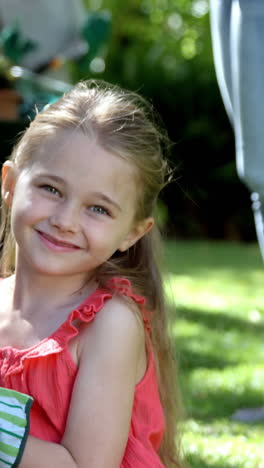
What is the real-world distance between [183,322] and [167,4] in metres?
12.9

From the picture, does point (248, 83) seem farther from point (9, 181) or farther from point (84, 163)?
point (9, 181)

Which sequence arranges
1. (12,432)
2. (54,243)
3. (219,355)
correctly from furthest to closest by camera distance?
(219,355) < (54,243) < (12,432)

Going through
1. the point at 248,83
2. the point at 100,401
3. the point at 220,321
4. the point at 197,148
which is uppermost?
the point at 248,83

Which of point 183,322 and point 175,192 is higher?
point 183,322

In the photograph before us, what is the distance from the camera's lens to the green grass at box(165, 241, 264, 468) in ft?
9.71

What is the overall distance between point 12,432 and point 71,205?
54cm

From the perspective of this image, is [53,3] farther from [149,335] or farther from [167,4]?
[167,4]

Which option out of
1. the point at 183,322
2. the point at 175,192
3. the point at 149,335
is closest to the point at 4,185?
the point at 149,335

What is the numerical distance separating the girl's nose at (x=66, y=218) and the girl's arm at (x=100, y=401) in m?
0.22

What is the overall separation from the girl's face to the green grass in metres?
0.39

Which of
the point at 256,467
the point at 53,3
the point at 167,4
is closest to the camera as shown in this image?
the point at 256,467

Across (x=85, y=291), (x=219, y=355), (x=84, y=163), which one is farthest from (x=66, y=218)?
(x=219, y=355)

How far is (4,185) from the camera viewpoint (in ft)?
7.42

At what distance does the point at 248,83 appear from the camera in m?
2.09
